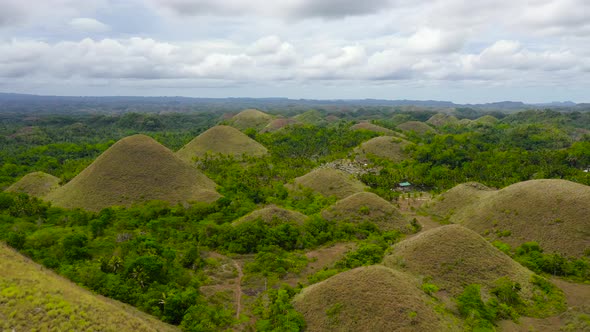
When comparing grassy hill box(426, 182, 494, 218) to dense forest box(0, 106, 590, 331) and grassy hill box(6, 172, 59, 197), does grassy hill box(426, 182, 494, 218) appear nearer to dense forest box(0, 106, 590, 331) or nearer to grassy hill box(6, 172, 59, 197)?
dense forest box(0, 106, 590, 331)

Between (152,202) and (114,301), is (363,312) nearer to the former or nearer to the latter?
(114,301)

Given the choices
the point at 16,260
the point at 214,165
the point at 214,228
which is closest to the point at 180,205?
the point at 214,228

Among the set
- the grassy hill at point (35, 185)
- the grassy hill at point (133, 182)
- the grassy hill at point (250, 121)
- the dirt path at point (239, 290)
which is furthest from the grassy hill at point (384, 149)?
the grassy hill at point (250, 121)

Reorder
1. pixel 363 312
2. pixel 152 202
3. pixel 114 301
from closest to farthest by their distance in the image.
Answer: pixel 363 312 < pixel 114 301 < pixel 152 202

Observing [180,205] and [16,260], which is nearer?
[16,260]

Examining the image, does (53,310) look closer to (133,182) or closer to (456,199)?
(133,182)

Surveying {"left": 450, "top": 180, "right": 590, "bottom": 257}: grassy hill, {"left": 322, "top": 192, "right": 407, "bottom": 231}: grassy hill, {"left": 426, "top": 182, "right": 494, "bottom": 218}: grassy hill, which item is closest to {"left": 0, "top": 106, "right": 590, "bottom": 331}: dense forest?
{"left": 322, "top": 192, "right": 407, "bottom": 231}: grassy hill

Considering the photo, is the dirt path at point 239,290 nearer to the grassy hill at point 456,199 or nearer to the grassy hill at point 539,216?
the grassy hill at point 539,216
